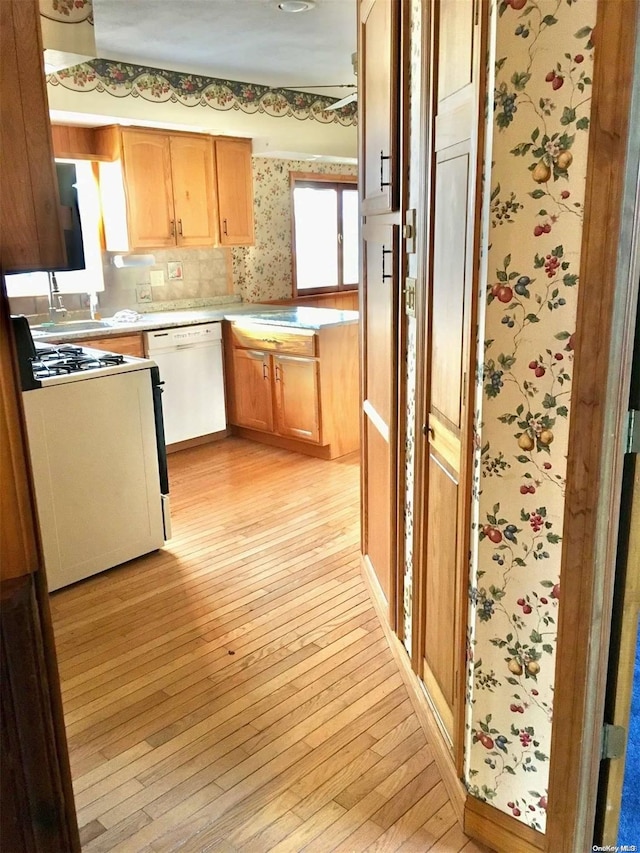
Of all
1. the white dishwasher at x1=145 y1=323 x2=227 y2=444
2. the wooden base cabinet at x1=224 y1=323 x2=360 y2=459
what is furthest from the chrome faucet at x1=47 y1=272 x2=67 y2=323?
the wooden base cabinet at x1=224 y1=323 x2=360 y2=459

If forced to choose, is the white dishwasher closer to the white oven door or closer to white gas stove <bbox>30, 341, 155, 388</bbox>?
white gas stove <bbox>30, 341, 155, 388</bbox>

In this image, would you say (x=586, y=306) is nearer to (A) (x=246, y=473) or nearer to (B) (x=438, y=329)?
(B) (x=438, y=329)

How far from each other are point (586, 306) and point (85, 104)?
3956 millimetres

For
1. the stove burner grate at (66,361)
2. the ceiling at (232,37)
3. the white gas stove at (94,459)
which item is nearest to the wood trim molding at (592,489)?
the white gas stove at (94,459)

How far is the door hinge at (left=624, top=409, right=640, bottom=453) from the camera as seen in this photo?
4.64 ft

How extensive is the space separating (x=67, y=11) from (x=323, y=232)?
417 cm

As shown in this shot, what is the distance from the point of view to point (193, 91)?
490 cm

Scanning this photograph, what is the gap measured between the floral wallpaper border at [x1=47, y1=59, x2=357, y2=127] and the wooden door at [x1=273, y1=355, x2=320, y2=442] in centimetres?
192

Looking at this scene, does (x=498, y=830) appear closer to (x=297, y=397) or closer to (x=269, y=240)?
(x=297, y=397)

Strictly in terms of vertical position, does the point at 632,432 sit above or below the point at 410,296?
below

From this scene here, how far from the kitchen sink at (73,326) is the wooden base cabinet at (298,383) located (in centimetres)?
89

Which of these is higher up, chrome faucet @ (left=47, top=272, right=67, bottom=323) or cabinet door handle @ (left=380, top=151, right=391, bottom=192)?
cabinet door handle @ (left=380, top=151, right=391, bottom=192)

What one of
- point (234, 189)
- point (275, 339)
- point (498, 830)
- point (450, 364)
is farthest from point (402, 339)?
point (234, 189)

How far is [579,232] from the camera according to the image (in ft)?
4.34
